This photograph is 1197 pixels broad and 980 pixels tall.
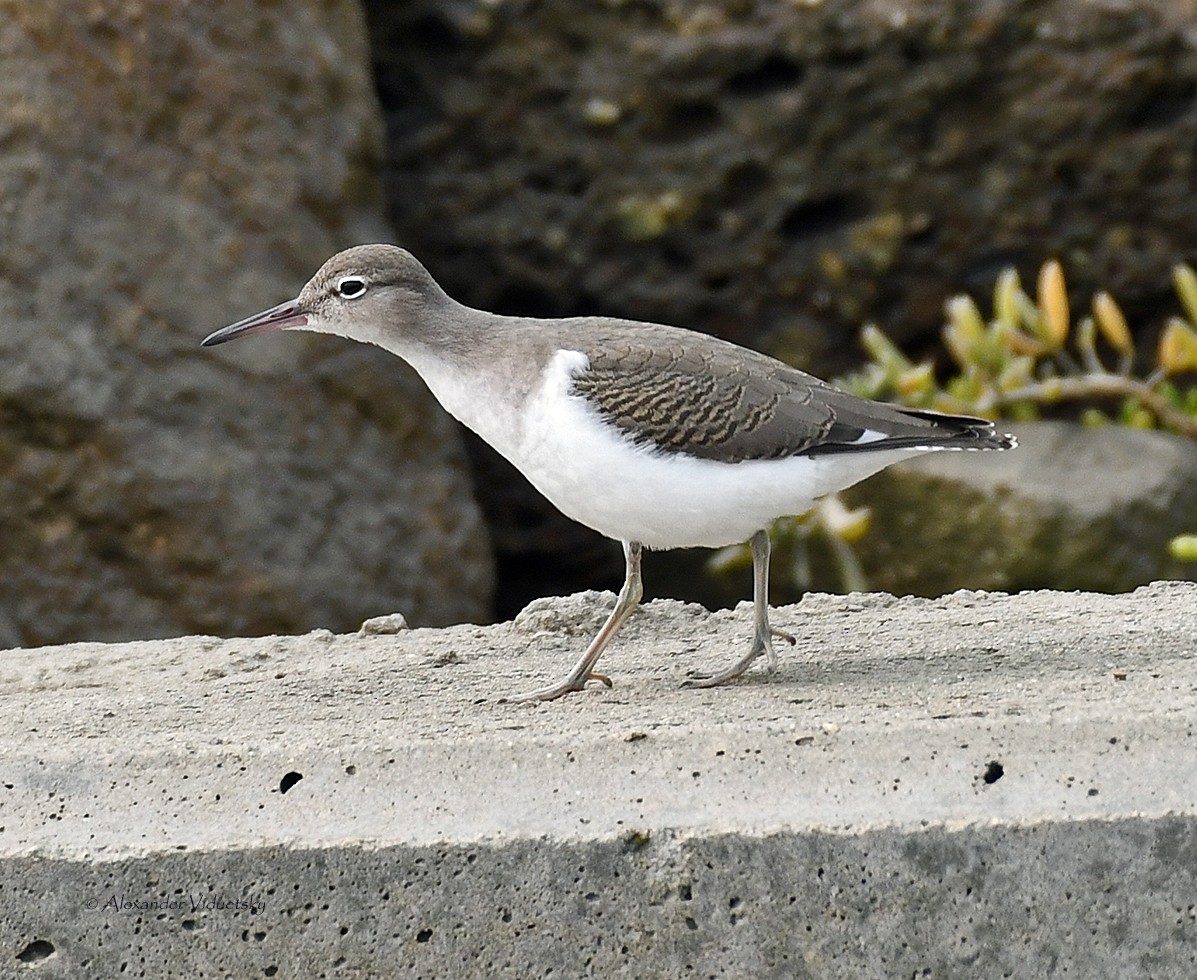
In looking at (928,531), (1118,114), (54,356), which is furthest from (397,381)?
(1118,114)

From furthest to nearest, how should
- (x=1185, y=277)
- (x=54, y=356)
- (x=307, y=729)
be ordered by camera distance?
(x=1185, y=277) < (x=54, y=356) < (x=307, y=729)

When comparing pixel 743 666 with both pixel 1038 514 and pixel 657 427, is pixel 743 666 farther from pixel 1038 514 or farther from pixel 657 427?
pixel 1038 514

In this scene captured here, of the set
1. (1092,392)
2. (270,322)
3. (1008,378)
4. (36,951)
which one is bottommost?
(1092,392)

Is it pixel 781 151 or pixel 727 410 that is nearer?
pixel 727 410

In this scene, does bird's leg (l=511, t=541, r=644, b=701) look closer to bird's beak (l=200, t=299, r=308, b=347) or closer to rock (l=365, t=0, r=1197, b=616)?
bird's beak (l=200, t=299, r=308, b=347)

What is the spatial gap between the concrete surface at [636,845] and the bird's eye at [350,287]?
4.22 feet

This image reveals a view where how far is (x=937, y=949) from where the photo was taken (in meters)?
3.41

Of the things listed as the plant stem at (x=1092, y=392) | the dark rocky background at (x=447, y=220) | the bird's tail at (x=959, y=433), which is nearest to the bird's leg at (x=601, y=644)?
the bird's tail at (x=959, y=433)

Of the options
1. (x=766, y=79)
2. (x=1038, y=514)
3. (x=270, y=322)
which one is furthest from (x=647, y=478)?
(x=766, y=79)

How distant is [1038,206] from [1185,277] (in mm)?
853

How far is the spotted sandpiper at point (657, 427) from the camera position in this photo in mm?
4250

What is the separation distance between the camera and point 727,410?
170 inches

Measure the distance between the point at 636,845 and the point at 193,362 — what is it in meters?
3.65

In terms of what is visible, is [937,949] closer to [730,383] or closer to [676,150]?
[730,383]
